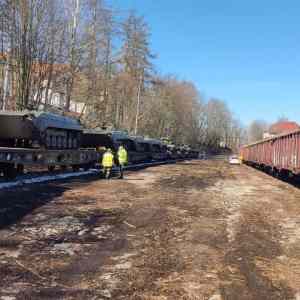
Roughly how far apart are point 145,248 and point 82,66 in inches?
1247

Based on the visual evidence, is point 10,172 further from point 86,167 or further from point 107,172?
point 86,167

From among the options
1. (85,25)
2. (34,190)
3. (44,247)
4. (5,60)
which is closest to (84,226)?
(44,247)

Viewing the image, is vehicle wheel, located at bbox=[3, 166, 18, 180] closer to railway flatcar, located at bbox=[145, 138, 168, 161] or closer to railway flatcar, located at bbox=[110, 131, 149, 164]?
railway flatcar, located at bbox=[110, 131, 149, 164]

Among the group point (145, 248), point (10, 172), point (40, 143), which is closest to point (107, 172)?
point (40, 143)

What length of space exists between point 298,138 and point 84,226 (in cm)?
1293

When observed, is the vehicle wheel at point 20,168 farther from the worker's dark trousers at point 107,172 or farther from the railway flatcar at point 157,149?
the railway flatcar at point 157,149

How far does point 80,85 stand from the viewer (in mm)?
41312

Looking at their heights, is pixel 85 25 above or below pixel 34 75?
above

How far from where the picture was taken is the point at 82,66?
37812 mm

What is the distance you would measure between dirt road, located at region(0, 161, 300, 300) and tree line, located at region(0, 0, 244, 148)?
13482 millimetres

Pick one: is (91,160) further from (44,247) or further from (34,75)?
(44,247)

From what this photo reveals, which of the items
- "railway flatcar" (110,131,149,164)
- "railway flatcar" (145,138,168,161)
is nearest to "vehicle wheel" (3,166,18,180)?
"railway flatcar" (110,131,149,164)

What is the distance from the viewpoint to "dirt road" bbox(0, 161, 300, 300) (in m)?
5.48

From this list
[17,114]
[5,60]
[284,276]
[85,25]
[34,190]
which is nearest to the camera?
[284,276]
